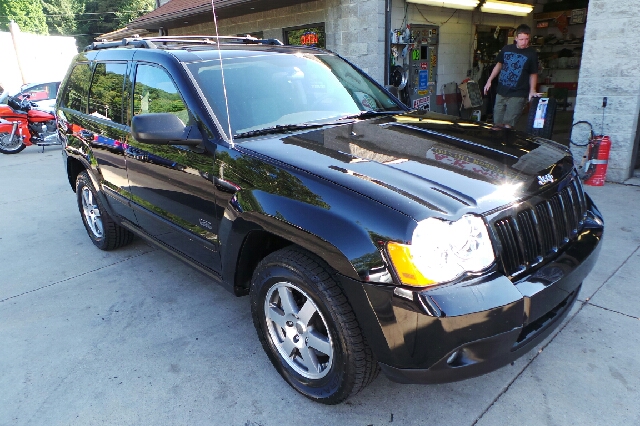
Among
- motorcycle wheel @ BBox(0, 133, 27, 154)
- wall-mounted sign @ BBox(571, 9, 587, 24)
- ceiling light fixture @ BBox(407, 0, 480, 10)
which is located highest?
ceiling light fixture @ BBox(407, 0, 480, 10)

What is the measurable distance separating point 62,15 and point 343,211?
239ft

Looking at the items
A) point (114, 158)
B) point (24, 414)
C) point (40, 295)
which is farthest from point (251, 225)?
point (40, 295)

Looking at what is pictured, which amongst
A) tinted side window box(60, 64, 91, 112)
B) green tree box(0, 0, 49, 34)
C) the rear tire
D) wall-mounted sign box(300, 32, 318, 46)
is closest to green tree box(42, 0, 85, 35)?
green tree box(0, 0, 49, 34)

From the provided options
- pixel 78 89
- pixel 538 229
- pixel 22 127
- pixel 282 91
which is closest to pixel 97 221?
pixel 78 89

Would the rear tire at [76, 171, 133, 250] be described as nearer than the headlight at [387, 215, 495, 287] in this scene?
No

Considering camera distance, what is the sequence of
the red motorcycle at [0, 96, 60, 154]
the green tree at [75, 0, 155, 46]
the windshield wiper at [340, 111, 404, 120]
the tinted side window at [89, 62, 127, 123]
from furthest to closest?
→ the green tree at [75, 0, 155, 46] < the red motorcycle at [0, 96, 60, 154] < the tinted side window at [89, 62, 127, 123] < the windshield wiper at [340, 111, 404, 120]

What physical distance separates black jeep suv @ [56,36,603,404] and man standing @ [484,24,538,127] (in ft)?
12.5

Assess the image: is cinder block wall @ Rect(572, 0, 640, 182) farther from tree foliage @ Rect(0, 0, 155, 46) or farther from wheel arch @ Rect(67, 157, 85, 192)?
tree foliage @ Rect(0, 0, 155, 46)

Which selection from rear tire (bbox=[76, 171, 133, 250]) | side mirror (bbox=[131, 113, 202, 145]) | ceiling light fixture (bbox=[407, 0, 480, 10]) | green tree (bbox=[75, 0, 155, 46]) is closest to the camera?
side mirror (bbox=[131, 113, 202, 145])

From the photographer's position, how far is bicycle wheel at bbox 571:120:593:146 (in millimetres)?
6086

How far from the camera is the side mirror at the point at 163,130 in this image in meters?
2.52

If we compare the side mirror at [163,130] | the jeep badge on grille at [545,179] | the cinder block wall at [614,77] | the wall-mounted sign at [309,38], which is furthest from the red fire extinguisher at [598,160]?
the wall-mounted sign at [309,38]

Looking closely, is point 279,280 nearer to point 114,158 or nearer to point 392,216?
point 392,216

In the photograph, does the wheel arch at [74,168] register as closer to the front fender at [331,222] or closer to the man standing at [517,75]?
the front fender at [331,222]
